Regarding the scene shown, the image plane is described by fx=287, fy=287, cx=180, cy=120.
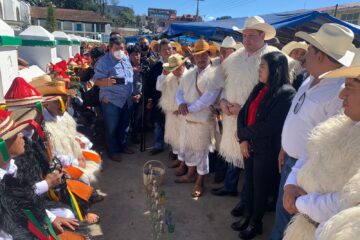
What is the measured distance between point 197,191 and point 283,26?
3.62 metres

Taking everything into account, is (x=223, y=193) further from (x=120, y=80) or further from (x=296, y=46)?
(x=296, y=46)

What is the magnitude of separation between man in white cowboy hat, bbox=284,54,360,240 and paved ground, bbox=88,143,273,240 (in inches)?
62.1

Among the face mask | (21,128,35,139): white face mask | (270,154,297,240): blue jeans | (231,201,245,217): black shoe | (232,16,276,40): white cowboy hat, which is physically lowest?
(231,201,245,217): black shoe

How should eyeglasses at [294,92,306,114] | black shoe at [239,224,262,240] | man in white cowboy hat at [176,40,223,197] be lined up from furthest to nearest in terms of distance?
man in white cowboy hat at [176,40,223,197], black shoe at [239,224,262,240], eyeglasses at [294,92,306,114]

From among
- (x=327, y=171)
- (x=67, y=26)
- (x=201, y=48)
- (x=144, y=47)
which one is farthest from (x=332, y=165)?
(x=67, y=26)

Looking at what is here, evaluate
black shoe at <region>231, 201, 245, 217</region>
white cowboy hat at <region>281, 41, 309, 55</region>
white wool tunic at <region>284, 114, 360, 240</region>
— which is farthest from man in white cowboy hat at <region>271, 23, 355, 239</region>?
white cowboy hat at <region>281, 41, 309, 55</region>

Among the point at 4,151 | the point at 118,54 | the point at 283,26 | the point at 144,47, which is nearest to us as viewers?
the point at 4,151

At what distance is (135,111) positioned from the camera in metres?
5.63

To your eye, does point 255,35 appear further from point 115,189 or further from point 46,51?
point 46,51

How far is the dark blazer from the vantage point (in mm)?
2523

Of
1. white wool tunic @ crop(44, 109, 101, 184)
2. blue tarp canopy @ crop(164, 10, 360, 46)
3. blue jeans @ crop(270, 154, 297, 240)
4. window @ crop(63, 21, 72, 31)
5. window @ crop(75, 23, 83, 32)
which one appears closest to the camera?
blue jeans @ crop(270, 154, 297, 240)

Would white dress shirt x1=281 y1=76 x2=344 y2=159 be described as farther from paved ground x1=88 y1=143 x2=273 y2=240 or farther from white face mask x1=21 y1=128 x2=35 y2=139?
white face mask x1=21 y1=128 x2=35 y2=139

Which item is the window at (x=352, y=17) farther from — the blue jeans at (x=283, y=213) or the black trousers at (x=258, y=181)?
the blue jeans at (x=283, y=213)

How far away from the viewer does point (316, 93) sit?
2039 mm
